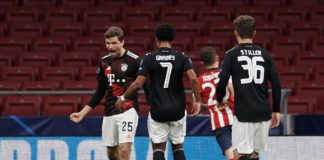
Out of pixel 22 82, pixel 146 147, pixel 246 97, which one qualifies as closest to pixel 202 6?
pixel 22 82

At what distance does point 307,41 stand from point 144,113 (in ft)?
16.0

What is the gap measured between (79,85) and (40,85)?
28.1 inches

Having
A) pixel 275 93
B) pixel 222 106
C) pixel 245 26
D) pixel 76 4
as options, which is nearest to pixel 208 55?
pixel 222 106

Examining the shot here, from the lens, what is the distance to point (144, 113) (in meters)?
14.7

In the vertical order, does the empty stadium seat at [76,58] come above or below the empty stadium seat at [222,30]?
below

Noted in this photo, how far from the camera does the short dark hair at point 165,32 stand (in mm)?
8984

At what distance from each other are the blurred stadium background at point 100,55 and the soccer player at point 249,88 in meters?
3.05

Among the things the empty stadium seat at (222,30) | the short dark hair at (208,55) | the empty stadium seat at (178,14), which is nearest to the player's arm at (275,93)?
the short dark hair at (208,55)

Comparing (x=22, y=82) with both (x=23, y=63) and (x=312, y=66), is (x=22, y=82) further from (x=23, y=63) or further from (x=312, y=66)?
(x=312, y=66)

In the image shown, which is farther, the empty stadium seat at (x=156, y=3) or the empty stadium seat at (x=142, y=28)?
the empty stadium seat at (x=156, y=3)

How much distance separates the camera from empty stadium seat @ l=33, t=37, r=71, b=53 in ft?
58.3

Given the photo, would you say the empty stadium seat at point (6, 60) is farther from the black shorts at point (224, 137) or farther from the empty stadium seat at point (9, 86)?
the black shorts at point (224, 137)

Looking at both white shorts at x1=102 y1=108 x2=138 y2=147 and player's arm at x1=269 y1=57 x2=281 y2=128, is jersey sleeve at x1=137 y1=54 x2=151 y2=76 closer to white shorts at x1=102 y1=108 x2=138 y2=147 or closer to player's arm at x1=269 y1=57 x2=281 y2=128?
white shorts at x1=102 y1=108 x2=138 y2=147

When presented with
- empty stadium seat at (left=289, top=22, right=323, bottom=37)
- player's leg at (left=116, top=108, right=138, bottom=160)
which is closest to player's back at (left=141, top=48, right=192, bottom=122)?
player's leg at (left=116, top=108, right=138, bottom=160)
